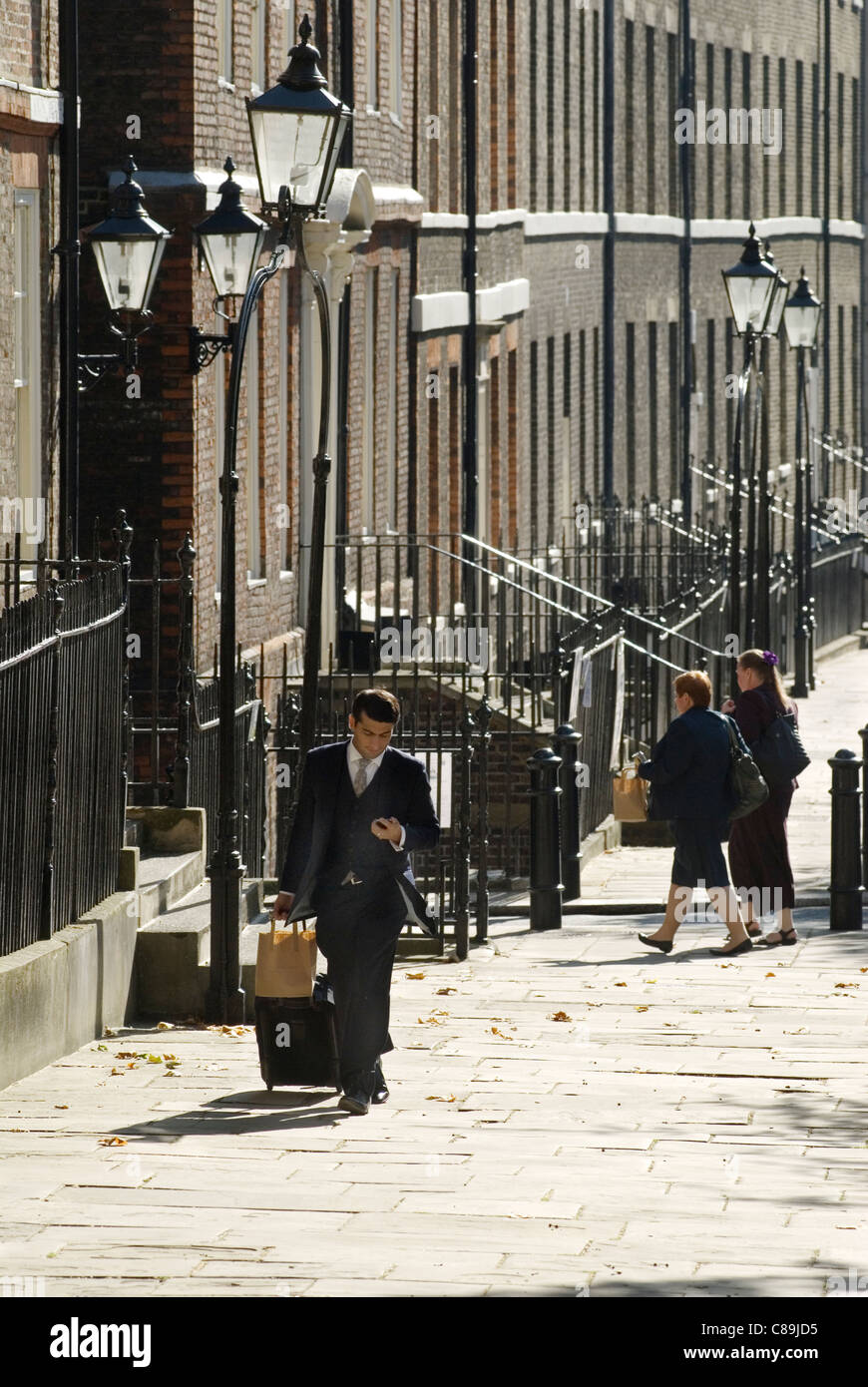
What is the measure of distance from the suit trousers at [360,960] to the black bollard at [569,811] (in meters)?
6.71

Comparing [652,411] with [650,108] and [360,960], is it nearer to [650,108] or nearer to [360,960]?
[650,108]

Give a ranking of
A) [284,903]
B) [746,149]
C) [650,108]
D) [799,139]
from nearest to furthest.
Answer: [284,903] → [650,108] → [746,149] → [799,139]

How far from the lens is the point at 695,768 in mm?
14234

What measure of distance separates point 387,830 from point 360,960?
1.67ft

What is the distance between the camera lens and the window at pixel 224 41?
18641mm

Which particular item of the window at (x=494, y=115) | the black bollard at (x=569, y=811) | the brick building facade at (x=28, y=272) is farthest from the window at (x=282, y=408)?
the window at (x=494, y=115)

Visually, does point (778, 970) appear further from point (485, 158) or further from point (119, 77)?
point (485, 158)

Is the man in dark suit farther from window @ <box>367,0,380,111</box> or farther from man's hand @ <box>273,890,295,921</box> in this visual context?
window @ <box>367,0,380,111</box>

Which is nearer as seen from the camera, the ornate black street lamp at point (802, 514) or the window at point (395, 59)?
the window at point (395, 59)

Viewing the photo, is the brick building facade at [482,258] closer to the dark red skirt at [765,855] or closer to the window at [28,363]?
the window at [28,363]

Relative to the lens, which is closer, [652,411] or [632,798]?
[632,798]

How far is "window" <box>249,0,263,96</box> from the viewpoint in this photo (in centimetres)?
1964

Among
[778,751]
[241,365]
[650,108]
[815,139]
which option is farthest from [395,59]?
[815,139]

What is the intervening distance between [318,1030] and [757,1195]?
7.78 feet
